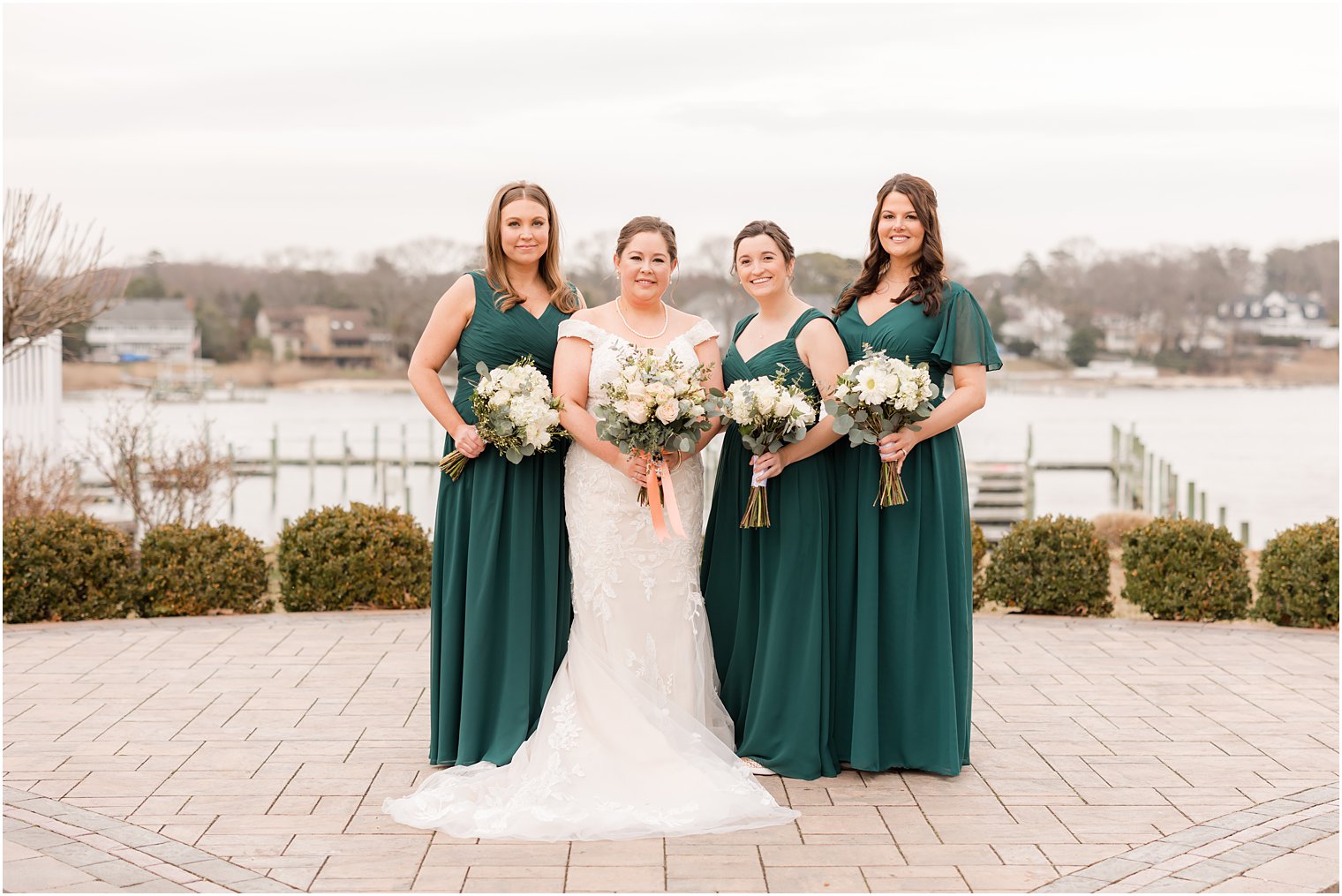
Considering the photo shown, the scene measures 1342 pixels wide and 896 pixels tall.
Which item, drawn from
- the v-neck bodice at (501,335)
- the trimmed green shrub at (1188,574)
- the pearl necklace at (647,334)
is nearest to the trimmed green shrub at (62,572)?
the v-neck bodice at (501,335)

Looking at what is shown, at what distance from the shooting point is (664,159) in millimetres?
38219

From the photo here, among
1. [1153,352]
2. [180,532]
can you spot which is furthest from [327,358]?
[180,532]

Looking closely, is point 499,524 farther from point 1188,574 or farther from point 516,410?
point 1188,574

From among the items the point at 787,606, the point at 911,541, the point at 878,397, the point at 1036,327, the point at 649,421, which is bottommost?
the point at 787,606

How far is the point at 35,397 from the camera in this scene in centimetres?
1644

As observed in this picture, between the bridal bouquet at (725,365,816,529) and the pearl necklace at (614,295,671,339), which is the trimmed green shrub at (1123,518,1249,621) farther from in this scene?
the pearl necklace at (614,295,671,339)

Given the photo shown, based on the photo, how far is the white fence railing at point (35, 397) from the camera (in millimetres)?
16219

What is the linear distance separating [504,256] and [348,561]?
4249mm

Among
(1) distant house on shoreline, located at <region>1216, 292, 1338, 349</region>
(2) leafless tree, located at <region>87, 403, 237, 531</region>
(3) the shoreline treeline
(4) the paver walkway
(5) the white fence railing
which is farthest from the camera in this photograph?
(1) distant house on shoreline, located at <region>1216, 292, 1338, 349</region>

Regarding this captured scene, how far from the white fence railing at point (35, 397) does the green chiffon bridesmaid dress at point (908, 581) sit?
13.4 metres

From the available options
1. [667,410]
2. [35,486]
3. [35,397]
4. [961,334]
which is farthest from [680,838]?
[35,397]

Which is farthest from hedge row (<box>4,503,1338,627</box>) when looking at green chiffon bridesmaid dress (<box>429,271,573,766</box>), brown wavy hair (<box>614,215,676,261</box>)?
brown wavy hair (<box>614,215,676,261</box>)

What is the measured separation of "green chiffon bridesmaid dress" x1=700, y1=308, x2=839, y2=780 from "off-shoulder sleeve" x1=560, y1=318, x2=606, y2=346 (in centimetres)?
58

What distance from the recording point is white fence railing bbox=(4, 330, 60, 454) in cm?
1622
